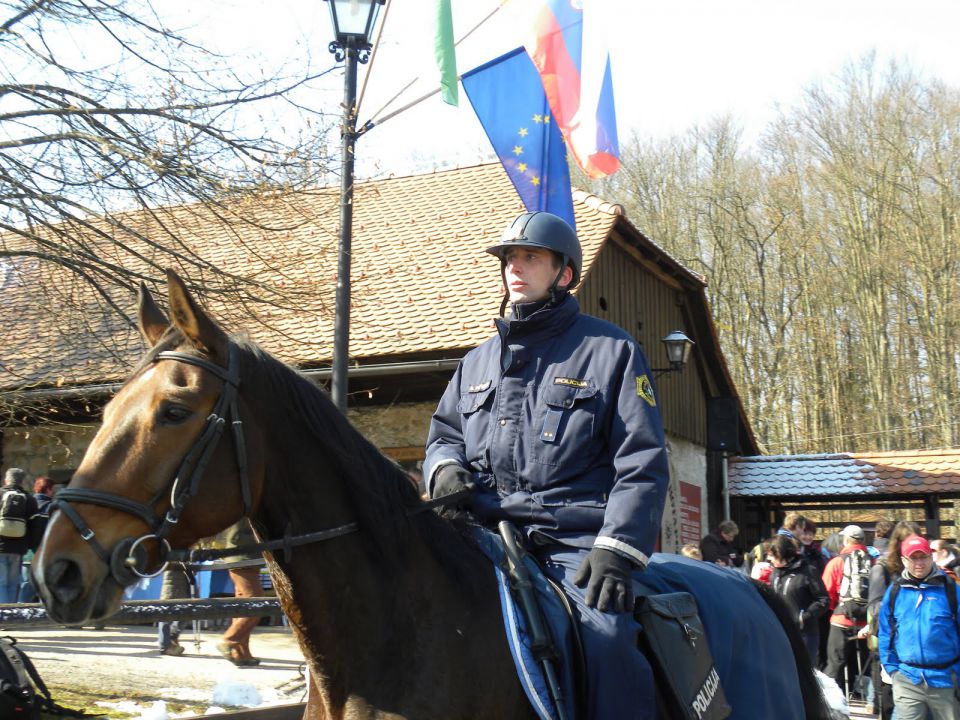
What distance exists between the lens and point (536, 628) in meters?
3.03

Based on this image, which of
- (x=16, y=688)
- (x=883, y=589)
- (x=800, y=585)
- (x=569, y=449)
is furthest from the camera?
(x=800, y=585)

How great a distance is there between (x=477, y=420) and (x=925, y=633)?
18.3 feet

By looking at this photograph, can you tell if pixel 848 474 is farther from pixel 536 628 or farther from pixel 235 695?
pixel 536 628

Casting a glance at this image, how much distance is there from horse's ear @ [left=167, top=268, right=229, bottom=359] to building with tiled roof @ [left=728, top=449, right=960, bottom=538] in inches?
714

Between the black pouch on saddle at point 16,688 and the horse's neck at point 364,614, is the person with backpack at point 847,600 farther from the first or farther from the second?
the horse's neck at point 364,614

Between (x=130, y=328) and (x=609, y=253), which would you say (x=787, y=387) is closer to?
(x=609, y=253)

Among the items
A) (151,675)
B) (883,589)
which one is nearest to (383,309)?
(151,675)

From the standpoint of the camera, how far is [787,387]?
2972 centimetres

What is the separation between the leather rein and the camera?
262 cm

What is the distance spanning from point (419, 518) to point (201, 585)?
11.9 meters

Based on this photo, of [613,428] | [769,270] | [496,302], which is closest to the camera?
[613,428]

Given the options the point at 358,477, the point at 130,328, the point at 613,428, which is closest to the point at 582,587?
the point at 613,428

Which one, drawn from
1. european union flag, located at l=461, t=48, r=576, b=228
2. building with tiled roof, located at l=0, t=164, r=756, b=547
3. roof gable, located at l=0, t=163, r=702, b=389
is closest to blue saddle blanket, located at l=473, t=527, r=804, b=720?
building with tiled roof, located at l=0, t=164, r=756, b=547

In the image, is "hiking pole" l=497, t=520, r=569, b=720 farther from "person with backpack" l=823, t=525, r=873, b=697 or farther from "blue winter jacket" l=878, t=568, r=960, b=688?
"person with backpack" l=823, t=525, r=873, b=697
